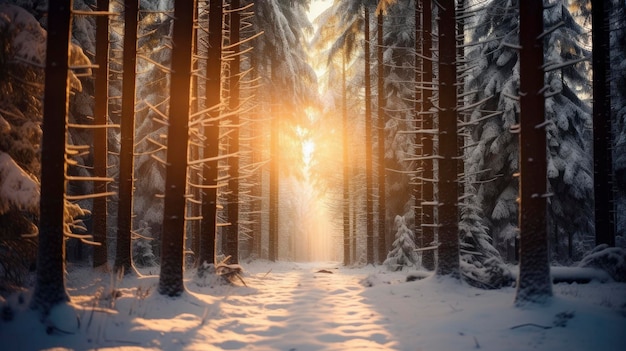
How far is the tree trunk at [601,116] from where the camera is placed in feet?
40.8

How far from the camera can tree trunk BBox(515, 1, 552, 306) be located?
21.2ft

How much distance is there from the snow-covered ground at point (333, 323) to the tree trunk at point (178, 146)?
960 mm

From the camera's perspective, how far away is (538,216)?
21.7ft

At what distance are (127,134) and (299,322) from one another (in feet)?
26.8

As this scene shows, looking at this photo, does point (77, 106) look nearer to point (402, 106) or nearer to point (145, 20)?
point (145, 20)

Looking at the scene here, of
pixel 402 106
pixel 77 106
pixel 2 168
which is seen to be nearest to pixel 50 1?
pixel 2 168

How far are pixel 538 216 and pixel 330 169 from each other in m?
22.9

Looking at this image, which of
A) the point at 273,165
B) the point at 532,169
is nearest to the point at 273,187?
the point at 273,165

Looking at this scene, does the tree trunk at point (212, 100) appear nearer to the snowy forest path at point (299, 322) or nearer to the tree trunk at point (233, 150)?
the tree trunk at point (233, 150)

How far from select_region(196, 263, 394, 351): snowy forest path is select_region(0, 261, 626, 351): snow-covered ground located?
16 mm

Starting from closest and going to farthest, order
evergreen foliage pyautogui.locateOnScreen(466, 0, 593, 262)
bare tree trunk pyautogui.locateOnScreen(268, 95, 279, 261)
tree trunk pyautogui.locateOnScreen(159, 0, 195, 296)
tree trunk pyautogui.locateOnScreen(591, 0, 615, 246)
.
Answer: tree trunk pyautogui.locateOnScreen(159, 0, 195, 296), tree trunk pyautogui.locateOnScreen(591, 0, 615, 246), evergreen foliage pyautogui.locateOnScreen(466, 0, 593, 262), bare tree trunk pyautogui.locateOnScreen(268, 95, 279, 261)

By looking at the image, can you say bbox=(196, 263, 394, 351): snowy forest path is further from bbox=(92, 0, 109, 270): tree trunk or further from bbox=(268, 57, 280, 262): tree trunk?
bbox=(268, 57, 280, 262): tree trunk

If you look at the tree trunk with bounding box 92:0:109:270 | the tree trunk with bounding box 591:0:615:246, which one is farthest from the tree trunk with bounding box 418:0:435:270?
the tree trunk with bounding box 92:0:109:270

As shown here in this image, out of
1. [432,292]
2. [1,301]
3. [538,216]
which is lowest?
[432,292]
